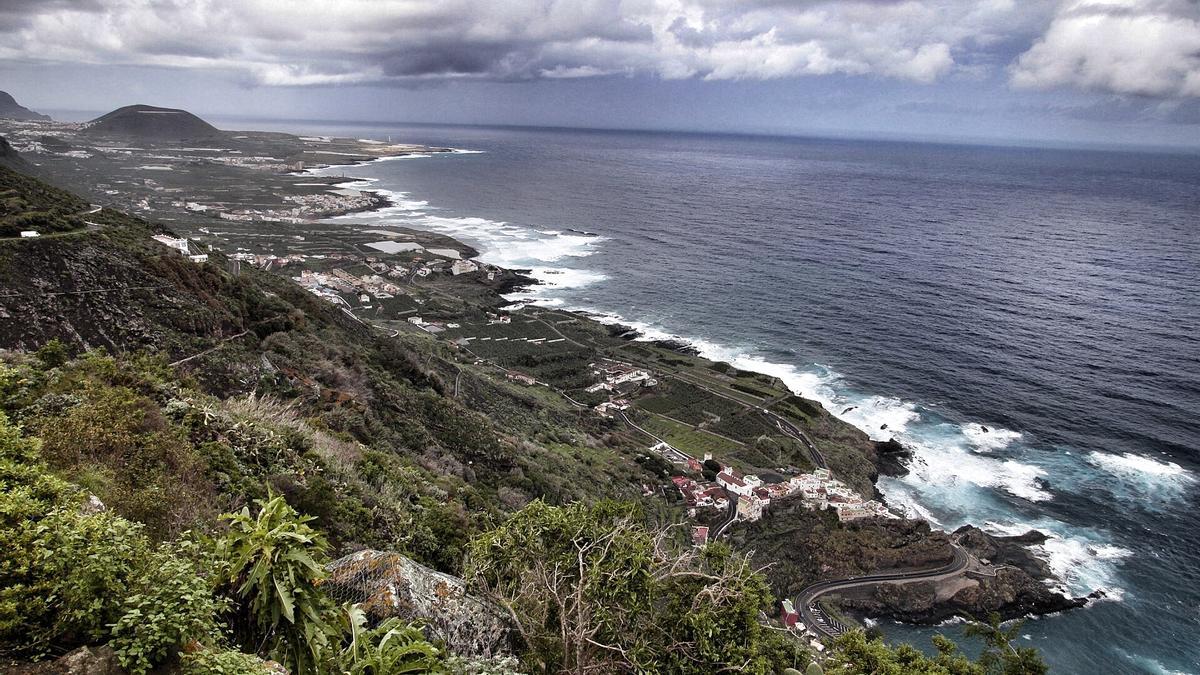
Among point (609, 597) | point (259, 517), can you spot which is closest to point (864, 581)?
point (609, 597)

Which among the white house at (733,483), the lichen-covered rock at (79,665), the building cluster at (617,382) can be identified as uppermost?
the lichen-covered rock at (79,665)

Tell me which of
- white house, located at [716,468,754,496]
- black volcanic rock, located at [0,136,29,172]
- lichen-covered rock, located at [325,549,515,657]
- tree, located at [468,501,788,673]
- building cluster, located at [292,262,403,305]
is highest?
black volcanic rock, located at [0,136,29,172]

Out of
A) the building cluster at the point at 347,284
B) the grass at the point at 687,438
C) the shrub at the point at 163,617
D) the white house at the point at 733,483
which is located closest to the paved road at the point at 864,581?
the white house at the point at 733,483

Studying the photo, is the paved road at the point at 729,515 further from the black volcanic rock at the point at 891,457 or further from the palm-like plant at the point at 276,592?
the palm-like plant at the point at 276,592

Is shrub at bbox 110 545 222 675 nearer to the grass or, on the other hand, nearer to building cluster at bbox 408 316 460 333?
the grass

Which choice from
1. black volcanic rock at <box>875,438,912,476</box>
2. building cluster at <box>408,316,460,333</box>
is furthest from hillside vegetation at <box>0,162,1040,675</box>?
building cluster at <box>408,316,460,333</box>

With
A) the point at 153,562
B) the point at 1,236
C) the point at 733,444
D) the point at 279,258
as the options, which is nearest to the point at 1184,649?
the point at 733,444

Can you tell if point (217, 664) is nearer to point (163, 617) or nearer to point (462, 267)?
point (163, 617)
